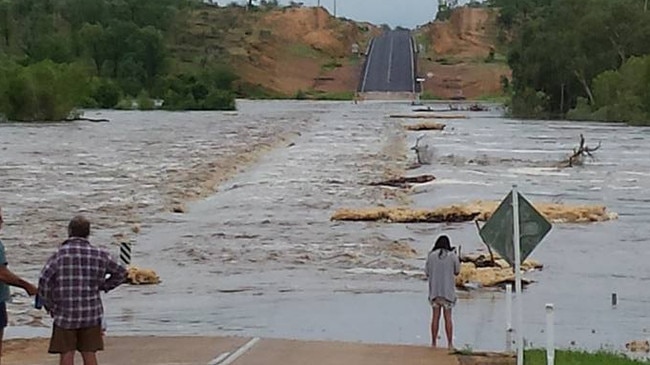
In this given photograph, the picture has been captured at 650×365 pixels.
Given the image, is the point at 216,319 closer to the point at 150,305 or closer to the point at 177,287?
the point at 150,305

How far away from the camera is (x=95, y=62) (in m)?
155

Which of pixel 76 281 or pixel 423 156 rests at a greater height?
pixel 76 281

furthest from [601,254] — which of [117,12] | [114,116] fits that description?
[117,12]

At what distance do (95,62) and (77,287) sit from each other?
146461 mm

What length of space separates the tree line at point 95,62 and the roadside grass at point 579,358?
8297cm

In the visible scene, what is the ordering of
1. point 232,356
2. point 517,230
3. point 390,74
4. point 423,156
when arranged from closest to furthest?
point 517,230 < point 232,356 < point 423,156 < point 390,74

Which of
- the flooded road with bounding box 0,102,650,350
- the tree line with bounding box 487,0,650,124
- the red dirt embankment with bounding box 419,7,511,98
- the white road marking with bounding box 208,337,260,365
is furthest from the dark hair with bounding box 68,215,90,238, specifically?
the red dirt embankment with bounding box 419,7,511,98

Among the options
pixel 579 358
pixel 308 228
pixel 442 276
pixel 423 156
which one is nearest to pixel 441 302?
pixel 442 276

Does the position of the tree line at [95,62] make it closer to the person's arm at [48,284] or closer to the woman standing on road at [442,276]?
the woman standing on road at [442,276]

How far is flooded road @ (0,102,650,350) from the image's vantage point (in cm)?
2181

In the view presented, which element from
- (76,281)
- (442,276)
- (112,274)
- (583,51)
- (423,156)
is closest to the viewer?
(76,281)

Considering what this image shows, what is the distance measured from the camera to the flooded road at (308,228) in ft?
71.6

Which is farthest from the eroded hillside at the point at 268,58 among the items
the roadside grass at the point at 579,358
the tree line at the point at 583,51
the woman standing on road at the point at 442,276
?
the roadside grass at the point at 579,358

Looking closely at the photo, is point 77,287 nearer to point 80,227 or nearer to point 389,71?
point 80,227
